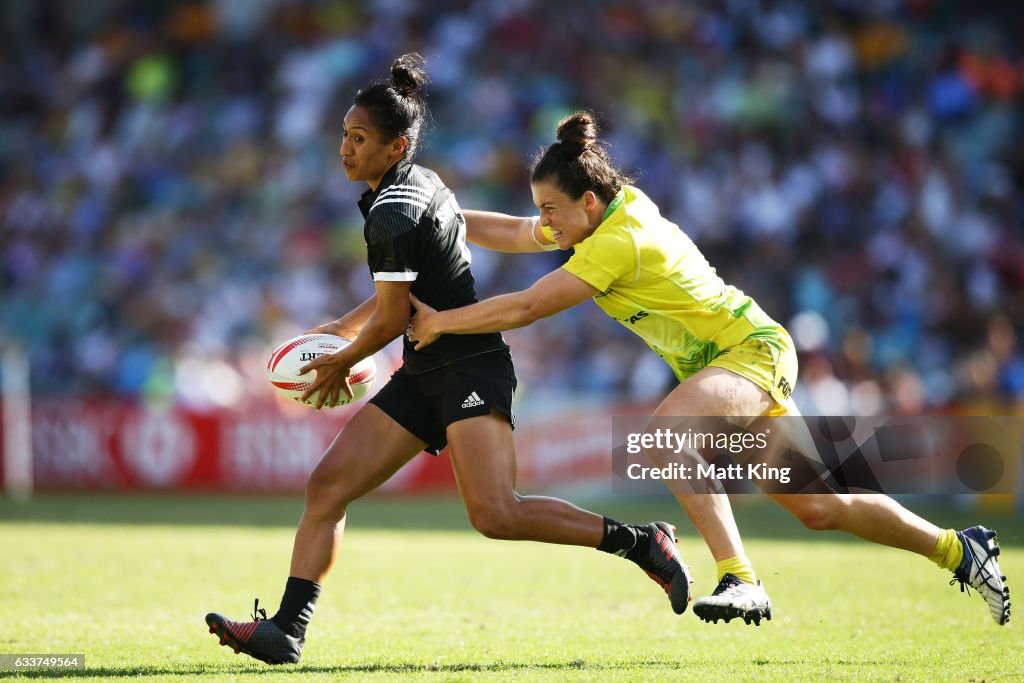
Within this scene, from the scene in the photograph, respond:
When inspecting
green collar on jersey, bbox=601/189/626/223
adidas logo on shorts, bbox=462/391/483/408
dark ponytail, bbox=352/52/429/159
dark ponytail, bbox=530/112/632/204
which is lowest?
adidas logo on shorts, bbox=462/391/483/408

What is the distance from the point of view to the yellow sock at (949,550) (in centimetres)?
615

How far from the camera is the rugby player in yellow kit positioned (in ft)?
18.6

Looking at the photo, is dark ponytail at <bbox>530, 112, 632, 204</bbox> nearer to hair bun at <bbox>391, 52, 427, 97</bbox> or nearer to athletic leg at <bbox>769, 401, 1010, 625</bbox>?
hair bun at <bbox>391, 52, 427, 97</bbox>

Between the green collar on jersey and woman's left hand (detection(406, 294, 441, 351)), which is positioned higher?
the green collar on jersey

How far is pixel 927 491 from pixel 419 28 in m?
10.5

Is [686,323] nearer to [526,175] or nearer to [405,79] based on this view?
[405,79]

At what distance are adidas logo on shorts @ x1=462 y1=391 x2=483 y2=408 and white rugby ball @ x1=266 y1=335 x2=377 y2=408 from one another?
0.60m

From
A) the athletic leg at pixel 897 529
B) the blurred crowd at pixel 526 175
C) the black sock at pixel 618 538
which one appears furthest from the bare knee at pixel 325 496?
the blurred crowd at pixel 526 175

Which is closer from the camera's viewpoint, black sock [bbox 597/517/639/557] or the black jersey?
the black jersey

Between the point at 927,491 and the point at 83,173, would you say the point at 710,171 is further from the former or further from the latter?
the point at 83,173

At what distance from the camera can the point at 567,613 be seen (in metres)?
7.30

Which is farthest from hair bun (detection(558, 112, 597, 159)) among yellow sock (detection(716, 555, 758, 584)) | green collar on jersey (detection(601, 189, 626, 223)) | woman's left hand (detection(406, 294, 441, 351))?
yellow sock (detection(716, 555, 758, 584))

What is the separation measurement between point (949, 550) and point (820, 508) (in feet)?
2.50

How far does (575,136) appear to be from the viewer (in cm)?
576
